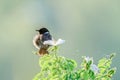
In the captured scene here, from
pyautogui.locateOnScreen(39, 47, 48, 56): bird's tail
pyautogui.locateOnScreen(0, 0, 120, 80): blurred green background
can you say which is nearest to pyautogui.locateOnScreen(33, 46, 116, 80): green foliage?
pyautogui.locateOnScreen(39, 47, 48, 56): bird's tail

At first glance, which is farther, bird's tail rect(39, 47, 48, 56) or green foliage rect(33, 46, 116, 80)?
bird's tail rect(39, 47, 48, 56)

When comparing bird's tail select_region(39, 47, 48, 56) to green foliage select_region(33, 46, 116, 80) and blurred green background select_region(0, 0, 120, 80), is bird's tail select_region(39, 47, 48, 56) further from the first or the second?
blurred green background select_region(0, 0, 120, 80)

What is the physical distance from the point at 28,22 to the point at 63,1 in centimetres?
263

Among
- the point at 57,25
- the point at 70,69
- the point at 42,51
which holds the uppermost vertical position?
the point at 57,25

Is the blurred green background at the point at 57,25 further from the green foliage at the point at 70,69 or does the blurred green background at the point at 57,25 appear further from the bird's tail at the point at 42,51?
the green foliage at the point at 70,69

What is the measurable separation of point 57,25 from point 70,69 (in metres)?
21.2

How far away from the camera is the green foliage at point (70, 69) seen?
207 cm

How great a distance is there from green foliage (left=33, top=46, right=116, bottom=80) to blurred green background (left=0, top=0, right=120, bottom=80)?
15143mm

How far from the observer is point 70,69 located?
207 cm

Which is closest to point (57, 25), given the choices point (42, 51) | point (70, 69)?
point (42, 51)

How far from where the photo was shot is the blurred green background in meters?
19.3

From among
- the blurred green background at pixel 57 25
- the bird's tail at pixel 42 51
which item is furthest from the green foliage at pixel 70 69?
the blurred green background at pixel 57 25

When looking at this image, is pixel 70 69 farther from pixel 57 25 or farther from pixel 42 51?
pixel 57 25

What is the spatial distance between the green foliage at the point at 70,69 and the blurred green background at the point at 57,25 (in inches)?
596
